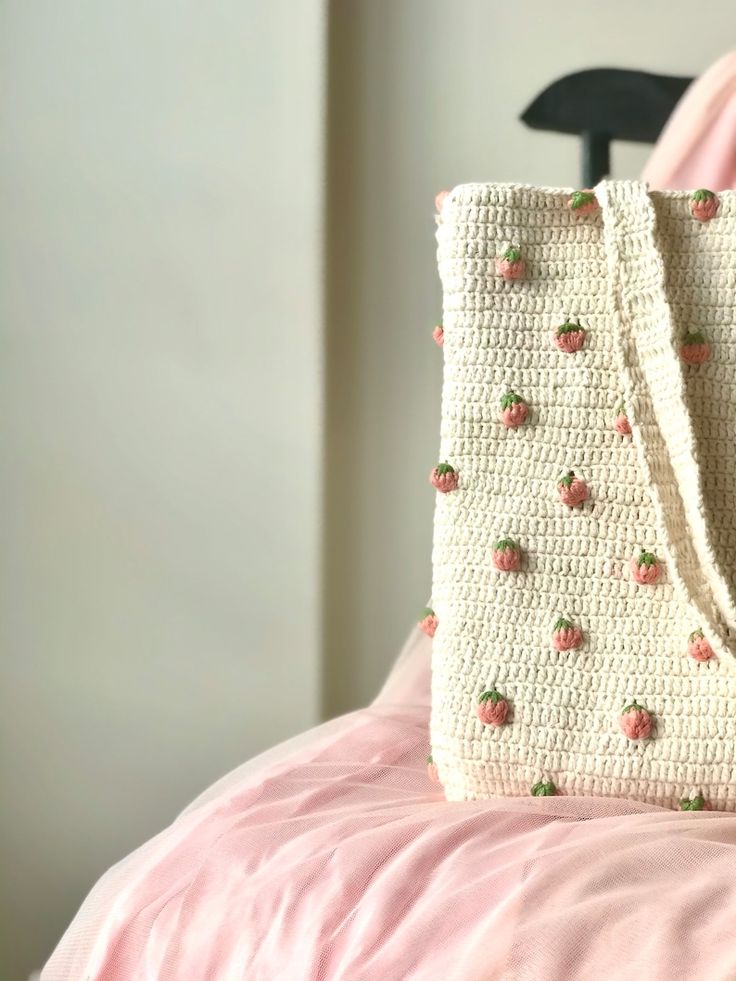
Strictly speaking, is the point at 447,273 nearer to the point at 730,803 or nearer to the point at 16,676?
the point at 730,803

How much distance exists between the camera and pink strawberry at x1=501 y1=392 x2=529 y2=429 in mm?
628

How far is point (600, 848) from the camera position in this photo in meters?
0.52

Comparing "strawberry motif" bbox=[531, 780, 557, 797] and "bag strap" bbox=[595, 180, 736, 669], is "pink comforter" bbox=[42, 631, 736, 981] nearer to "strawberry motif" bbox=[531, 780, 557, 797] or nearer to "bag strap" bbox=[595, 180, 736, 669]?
"strawberry motif" bbox=[531, 780, 557, 797]

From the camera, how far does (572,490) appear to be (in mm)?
623

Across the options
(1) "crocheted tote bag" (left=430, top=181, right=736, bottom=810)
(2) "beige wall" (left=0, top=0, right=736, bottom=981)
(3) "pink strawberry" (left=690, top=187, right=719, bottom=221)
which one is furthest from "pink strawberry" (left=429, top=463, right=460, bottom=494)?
(2) "beige wall" (left=0, top=0, right=736, bottom=981)

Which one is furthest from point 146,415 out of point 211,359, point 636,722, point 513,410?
point 636,722

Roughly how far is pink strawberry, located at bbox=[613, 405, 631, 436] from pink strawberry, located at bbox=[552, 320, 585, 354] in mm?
48

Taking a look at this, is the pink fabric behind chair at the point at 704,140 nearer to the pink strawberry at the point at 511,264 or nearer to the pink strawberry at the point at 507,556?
the pink strawberry at the point at 511,264

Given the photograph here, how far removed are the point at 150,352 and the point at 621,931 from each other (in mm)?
739

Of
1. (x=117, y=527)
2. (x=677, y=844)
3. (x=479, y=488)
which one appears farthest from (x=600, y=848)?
(x=117, y=527)

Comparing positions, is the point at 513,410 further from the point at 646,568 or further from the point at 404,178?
the point at 404,178

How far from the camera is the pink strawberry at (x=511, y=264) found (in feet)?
2.07

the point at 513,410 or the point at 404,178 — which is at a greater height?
the point at 404,178

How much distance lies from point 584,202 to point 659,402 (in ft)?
0.45
